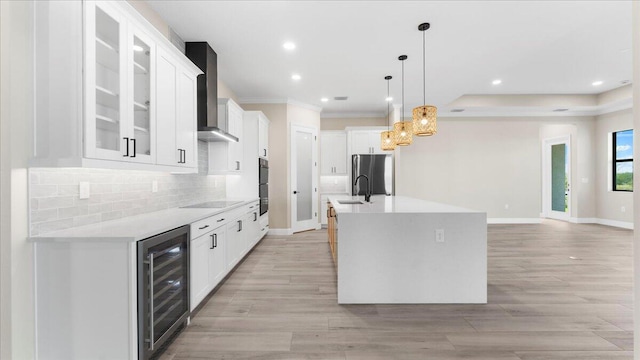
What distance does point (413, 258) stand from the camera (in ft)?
9.05

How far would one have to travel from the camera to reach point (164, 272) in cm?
201

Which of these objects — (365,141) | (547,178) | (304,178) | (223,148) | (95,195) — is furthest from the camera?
(547,178)

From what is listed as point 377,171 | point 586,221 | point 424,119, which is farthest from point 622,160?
point 424,119

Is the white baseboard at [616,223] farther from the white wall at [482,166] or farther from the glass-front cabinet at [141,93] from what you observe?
the glass-front cabinet at [141,93]

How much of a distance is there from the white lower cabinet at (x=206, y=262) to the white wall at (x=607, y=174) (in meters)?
8.64

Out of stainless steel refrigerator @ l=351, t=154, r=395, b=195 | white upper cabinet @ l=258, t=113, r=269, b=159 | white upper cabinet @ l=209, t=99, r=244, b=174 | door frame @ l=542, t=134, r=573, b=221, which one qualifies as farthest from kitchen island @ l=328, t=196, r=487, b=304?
door frame @ l=542, t=134, r=573, b=221

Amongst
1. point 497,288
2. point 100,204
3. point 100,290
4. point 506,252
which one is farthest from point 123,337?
point 506,252

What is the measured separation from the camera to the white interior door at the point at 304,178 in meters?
6.29

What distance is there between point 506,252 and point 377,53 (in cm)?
361

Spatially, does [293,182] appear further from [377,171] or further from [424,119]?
[424,119]

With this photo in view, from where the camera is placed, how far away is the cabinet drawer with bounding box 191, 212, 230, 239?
2.48 m

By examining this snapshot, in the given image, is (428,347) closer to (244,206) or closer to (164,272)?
(164,272)

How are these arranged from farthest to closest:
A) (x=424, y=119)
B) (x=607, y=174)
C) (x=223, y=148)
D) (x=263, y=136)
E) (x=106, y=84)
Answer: (x=607, y=174) < (x=263, y=136) < (x=223, y=148) < (x=424, y=119) < (x=106, y=84)

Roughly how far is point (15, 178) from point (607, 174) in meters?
10.2
